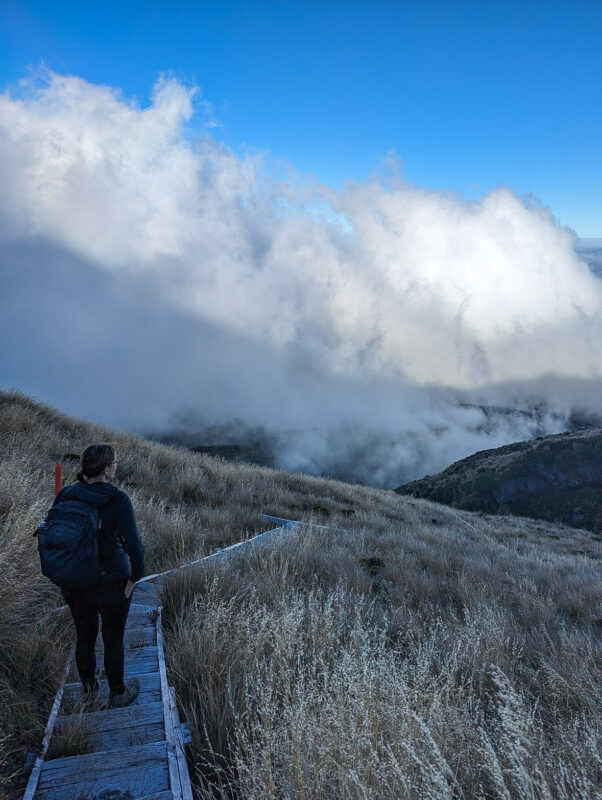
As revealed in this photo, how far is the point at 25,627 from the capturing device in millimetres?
3959

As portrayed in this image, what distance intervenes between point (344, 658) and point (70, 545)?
2070 millimetres

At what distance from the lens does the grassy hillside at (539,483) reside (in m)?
44.6

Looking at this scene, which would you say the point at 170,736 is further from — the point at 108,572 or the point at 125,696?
the point at 108,572

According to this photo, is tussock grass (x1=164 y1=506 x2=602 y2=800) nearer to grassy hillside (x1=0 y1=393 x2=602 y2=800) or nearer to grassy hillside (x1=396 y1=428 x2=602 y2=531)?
grassy hillside (x1=0 y1=393 x2=602 y2=800)

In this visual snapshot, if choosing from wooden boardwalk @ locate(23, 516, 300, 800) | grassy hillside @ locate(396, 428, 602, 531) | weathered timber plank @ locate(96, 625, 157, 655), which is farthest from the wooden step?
grassy hillside @ locate(396, 428, 602, 531)

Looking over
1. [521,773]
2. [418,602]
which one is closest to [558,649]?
[418,602]

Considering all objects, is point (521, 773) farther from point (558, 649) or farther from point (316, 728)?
point (558, 649)

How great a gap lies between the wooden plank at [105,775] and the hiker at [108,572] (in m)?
0.54

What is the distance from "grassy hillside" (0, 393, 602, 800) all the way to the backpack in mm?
956

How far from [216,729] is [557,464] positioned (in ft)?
176

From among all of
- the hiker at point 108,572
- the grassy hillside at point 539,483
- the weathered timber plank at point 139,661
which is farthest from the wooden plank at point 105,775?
the grassy hillside at point 539,483

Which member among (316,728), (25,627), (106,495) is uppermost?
(106,495)

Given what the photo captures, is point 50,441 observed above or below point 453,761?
above

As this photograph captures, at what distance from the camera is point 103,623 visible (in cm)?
322
